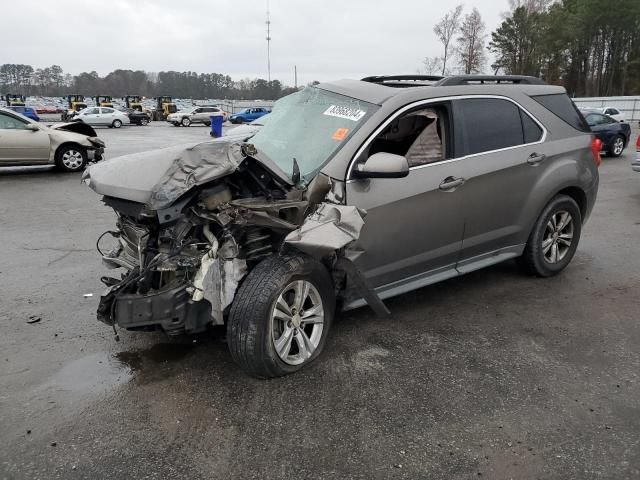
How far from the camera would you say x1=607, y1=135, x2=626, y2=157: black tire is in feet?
53.8

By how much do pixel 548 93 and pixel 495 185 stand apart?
137cm

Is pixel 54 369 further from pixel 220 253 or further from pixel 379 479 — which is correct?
pixel 379 479

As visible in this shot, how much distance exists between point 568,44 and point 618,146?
194 ft

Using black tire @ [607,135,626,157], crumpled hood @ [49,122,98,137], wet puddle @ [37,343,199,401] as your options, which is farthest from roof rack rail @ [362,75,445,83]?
black tire @ [607,135,626,157]

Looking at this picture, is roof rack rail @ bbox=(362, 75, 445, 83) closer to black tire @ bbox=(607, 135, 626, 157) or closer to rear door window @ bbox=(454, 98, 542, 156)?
rear door window @ bbox=(454, 98, 542, 156)

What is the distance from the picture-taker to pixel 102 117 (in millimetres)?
37406

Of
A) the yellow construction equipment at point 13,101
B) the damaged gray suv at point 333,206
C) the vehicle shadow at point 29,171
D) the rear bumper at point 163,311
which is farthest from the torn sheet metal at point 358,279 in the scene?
the yellow construction equipment at point 13,101

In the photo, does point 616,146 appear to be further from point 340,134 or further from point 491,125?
point 340,134

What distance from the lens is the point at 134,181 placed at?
3.17 meters

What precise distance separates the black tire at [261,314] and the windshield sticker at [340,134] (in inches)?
39.2

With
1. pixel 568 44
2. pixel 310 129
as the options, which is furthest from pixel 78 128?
pixel 568 44

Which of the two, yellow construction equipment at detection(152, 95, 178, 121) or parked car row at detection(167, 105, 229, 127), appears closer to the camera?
parked car row at detection(167, 105, 229, 127)

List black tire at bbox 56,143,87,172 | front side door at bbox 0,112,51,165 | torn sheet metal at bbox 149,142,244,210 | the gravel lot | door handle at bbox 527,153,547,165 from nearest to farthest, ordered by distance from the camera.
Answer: the gravel lot
torn sheet metal at bbox 149,142,244,210
door handle at bbox 527,153,547,165
front side door at bbox 0,112,51,165
black tire at bbox 56,143,87,172

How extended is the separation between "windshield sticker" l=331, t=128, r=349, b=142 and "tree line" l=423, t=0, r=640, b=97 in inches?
2433
